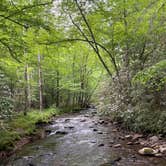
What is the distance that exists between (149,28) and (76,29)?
3.40 m

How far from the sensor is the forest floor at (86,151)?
6.59 m

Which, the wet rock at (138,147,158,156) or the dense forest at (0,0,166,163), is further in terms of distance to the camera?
the dense forest at (0,0,166,163)

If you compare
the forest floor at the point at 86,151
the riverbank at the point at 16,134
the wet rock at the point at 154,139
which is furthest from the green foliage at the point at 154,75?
the riverbank at the point at 16,134

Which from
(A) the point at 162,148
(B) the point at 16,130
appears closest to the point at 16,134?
(B) the point at 16,130

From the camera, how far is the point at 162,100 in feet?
29.6

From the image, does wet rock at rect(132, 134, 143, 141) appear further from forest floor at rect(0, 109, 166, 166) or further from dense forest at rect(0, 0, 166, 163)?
dense forest at rect(0, 0, 166, 163)

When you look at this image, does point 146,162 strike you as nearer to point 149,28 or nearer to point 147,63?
point 147,63

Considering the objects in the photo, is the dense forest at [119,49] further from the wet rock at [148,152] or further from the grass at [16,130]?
the wet rock at [148,152]

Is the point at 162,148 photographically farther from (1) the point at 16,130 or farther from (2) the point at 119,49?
(2) the point at 119,49

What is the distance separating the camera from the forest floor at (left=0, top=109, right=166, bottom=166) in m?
6.59

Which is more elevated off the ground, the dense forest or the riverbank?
the dense forest

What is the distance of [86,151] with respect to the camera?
306 inches

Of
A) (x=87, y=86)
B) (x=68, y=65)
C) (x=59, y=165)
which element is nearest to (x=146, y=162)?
(x=59, y=165)

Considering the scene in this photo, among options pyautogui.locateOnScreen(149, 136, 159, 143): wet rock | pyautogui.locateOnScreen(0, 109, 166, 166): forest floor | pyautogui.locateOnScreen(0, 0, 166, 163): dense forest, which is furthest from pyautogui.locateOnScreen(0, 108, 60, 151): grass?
pyautogui.locateOnScreen(149, 136, 159, 143): wet rock
